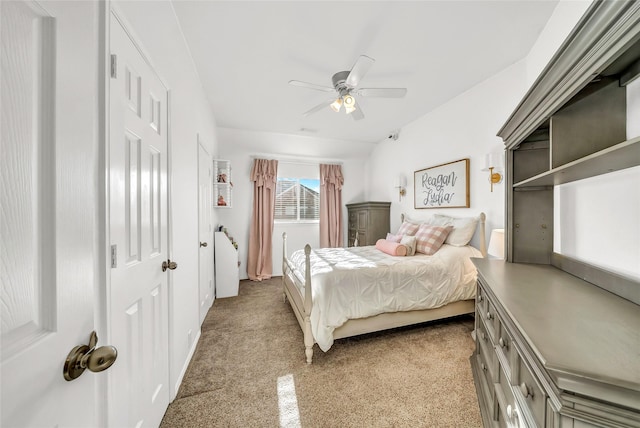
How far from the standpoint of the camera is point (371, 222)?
415cm

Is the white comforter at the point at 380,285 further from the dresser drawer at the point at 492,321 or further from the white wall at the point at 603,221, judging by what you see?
the white wall at the point at 603,221

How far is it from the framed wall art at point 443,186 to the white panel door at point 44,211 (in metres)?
3.21

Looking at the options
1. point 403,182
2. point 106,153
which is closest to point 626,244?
point 106,153

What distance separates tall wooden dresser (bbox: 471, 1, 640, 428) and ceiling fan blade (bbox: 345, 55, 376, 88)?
1.03 m

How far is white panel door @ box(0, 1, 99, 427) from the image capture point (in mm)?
369

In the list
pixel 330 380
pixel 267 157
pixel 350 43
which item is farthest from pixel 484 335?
pixel 267 157

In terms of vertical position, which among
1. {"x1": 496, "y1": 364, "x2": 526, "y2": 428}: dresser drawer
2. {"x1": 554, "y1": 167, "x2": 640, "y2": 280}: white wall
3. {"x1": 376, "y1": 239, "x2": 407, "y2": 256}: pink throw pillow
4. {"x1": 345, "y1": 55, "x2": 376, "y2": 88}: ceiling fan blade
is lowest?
{"x1": 496, "y1": 364, "x2": 526, "y2": 428}: dresser drawer

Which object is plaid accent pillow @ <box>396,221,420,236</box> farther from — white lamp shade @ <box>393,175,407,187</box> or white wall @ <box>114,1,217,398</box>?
white wall @ <box>114,1,217,398</box>

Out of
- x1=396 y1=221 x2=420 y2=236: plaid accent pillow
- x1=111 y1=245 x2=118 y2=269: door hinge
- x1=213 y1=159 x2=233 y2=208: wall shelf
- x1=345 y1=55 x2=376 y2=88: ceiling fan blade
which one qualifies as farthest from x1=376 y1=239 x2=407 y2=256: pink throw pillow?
x1=111 y1=245 x2=118 y2=269: door hinge

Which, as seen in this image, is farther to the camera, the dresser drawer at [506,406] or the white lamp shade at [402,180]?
the white lamp shade at [402,180]

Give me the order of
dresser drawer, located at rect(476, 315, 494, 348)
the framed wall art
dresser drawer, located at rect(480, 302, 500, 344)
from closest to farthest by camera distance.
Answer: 1. dresser drawer, located at rect(480, 302, 500, 344)
2. dresser drawer, located at rect(476, 315, 494, 348)
3. the framed wall art

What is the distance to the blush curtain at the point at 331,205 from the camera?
4.80m

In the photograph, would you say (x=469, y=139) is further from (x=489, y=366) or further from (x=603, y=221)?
(x=489, y=366)

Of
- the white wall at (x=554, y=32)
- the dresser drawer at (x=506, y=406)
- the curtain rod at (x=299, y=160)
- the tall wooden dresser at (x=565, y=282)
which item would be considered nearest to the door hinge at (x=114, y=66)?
the tall wooden dresser at (x=565, y=282)
